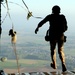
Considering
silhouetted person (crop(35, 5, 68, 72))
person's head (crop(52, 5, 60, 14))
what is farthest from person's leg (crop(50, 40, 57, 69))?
person's head (crop(52, 5, 60, 14))

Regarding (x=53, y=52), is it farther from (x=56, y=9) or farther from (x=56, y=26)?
(x=56, y=9)

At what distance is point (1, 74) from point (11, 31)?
2.34 meters

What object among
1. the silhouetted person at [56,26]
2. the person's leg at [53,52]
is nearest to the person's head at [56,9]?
the silhouetted person at [56,26]

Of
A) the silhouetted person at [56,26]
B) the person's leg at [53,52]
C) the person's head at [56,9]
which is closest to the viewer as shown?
the person's head at [56,9]

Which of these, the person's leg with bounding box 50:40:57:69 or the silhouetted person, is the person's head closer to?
the silhouetted person

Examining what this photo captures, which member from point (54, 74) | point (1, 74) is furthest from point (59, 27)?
point (54, 74)

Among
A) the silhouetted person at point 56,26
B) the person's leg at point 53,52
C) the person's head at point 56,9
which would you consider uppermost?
the person's head at point 56,9

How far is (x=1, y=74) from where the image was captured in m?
14.0

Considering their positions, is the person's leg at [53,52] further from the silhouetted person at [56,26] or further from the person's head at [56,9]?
the person's head at [56,9]

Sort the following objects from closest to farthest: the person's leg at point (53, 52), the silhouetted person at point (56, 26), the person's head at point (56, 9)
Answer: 1. the person's head at point (56, 9)
2. the silhouetted person at point (56, 26)
3. the person's leg at point (53, 52)

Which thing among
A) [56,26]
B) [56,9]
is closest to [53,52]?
[56,26]

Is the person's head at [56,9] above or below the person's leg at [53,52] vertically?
above

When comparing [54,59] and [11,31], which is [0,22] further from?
[54,59]

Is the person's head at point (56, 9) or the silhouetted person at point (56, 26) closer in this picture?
the person's head at point (56, 9)
